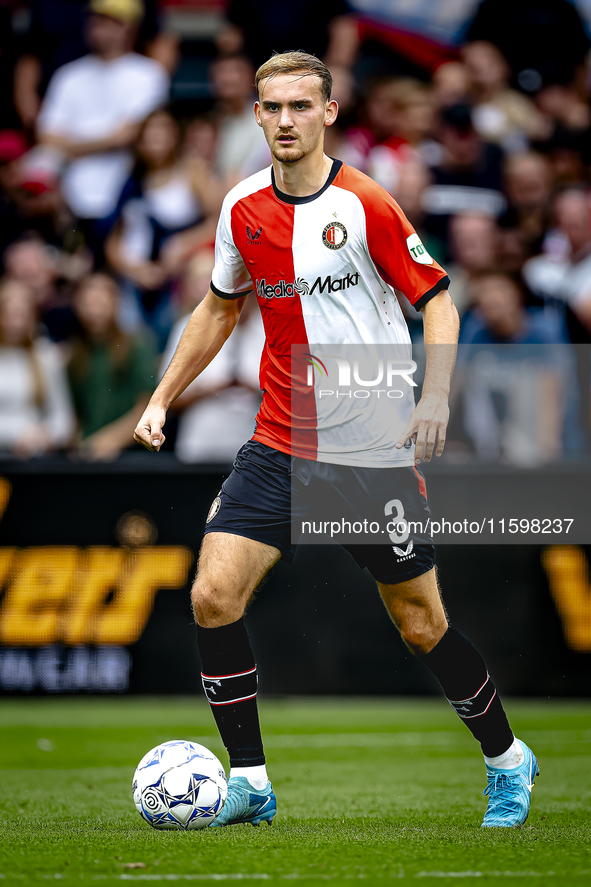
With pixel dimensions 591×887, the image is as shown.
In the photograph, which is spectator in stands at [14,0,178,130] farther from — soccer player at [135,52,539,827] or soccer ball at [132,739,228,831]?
soccer ball at [132,739,228,831]

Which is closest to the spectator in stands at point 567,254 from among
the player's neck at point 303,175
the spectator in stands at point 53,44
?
the spectator in stands at point 53,44

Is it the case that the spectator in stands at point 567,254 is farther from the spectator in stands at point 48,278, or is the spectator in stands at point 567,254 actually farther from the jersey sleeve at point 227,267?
the jersey sleeve at point 227,267

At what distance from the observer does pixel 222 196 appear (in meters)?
9.59

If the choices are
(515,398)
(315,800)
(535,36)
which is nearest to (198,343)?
(315,800)

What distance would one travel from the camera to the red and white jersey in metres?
4.25

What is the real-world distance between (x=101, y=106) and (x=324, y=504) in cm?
745

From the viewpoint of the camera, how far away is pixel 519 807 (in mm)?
4297

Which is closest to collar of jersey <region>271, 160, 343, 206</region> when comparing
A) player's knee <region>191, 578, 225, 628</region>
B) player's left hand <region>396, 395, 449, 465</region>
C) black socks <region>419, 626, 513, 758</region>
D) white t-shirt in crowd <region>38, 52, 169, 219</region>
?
player's left hand <region>396, 395, 449, 465</region>

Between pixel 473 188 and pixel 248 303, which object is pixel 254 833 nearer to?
pixel 248 303

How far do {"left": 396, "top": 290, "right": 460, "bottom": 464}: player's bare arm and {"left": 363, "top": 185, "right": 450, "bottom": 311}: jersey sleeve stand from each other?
0.05m

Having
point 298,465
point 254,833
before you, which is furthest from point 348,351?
point 254,833

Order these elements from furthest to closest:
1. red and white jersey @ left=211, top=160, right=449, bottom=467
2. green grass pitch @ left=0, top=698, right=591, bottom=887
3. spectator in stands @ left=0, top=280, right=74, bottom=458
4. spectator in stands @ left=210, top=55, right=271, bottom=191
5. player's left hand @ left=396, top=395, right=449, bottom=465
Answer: spectator in stands @ left=210, top=55, right=271, bottom=191
spectator in stands @ left=0, top=280, right=74, bottom=458
red and white jersey @ left=211, top=160, right=449, bottom=467
player's left hand @ left=396, top=395, right=449, bottom=465
green grass pitch @ left=0, top=698, right=591, bottom=887

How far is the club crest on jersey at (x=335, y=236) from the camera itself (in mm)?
4270

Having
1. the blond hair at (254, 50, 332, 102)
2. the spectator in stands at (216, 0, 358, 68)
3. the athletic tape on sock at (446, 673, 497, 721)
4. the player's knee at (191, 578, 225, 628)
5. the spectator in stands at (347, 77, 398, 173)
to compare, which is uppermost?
the blond hair at (254, 50, 332, 102)
